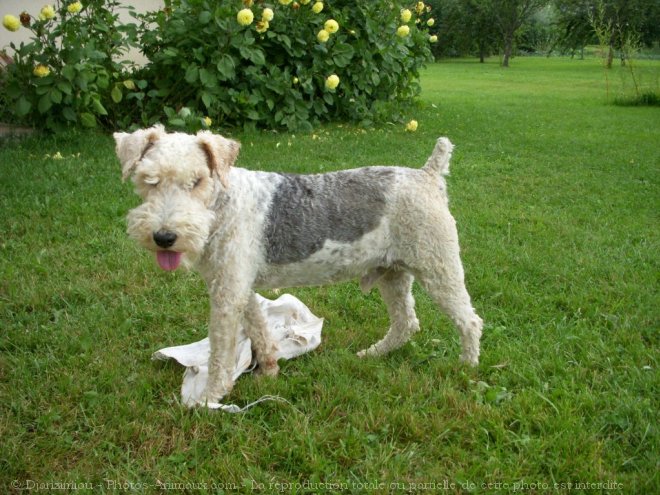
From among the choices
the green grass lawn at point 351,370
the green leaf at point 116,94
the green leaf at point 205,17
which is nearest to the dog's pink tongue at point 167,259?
the green grass lawn at point 351,370

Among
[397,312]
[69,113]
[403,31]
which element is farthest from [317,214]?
[403,31]

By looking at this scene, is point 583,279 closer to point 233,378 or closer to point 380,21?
point 233,378

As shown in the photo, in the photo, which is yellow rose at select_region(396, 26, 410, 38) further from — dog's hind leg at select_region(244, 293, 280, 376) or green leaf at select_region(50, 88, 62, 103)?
dog's hind leg at select_region(244, 293, 280, 376)

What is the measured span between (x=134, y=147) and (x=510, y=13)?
43245mm

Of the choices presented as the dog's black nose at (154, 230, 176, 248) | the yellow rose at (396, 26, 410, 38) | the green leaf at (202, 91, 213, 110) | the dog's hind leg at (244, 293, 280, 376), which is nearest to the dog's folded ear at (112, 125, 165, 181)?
the dog's black nose at (154, 230, 176, 248)

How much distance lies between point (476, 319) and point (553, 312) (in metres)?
1.17

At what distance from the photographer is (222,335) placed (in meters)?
3.22

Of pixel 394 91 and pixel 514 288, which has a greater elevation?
Result: pixel 394 91

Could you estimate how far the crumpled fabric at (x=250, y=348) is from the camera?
3289 mm

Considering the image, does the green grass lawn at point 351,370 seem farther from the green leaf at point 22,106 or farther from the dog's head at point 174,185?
the dog's head at point 174,185

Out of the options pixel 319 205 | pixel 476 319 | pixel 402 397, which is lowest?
pixel 402 397

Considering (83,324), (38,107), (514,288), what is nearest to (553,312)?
(514,288)

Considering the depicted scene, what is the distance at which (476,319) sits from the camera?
11.6ft

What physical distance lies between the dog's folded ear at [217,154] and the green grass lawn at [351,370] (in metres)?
1.37
